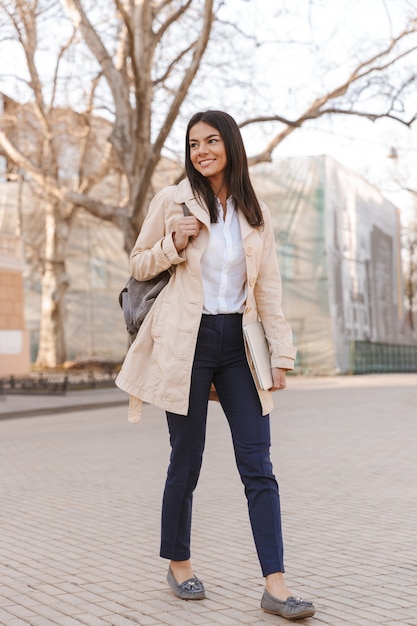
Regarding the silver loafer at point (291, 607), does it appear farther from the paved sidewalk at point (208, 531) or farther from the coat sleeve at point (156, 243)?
the coat sleeve at point (156, 243)

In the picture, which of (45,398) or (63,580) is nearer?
(63,580)

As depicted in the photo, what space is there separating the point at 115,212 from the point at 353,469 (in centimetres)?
1360

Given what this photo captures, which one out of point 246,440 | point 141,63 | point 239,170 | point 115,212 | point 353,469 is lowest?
point 353,469

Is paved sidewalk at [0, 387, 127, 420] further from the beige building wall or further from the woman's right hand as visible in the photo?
the woman's right hand

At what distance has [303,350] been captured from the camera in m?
33.7

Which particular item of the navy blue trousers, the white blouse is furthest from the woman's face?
the navy blue trousers

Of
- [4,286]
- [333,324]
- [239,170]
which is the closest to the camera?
[239,170]

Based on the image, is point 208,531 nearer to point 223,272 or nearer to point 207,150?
point 223,272

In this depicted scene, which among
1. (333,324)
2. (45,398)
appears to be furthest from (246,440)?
(333,324)

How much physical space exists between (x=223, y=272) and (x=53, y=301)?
95.2 feet

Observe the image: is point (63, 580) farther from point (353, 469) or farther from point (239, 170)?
point (353, 469)

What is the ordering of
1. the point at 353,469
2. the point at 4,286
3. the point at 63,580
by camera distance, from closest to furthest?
the point at 63,580 → the point at 353,469 → the point at 4,286

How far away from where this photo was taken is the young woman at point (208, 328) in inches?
165

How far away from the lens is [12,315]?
30.2 metres
